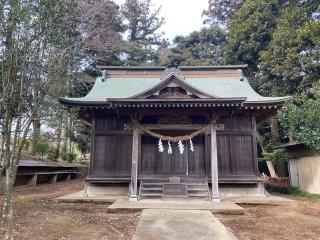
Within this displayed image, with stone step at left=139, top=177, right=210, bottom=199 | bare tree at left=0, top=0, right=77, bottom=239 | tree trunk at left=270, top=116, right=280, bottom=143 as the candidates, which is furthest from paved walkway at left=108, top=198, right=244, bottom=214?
tree trunk at left=270, top=116, right=280, bottom=143

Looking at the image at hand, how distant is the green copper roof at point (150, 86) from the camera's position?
523 inches

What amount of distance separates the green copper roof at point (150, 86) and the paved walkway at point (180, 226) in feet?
21.7

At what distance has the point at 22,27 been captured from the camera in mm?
5715

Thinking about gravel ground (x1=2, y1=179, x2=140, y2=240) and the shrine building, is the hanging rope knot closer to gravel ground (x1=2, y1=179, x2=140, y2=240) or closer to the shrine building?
the shrine building

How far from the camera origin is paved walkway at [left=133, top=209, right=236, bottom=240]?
238 inches

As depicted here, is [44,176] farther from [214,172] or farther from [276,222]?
[276,222]

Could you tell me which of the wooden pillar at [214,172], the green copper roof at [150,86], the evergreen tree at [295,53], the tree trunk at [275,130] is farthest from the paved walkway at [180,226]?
the tree trunk at [275,130]

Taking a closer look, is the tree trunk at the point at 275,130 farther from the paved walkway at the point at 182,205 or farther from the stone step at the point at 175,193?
the paved walkway at the point at 182,205

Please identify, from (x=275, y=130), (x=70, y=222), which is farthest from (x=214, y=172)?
(x=275, y=130)

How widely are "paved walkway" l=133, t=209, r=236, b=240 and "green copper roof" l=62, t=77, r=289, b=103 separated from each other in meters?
6.62

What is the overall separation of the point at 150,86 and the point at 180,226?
28.9 feet

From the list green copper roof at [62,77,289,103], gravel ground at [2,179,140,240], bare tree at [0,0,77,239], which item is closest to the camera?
bare tree at [0,0,77,239]

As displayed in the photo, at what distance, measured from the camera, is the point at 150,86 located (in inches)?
562

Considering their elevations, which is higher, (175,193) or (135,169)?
(135,169)
